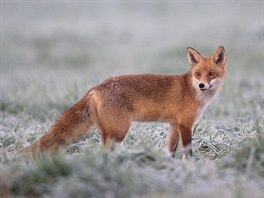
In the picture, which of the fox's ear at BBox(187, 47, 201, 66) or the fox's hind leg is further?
the fox's ear at BBox(187, 47, 201, 66)

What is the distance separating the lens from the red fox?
5691mm

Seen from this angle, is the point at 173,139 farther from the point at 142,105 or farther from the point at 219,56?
the point at 219,56

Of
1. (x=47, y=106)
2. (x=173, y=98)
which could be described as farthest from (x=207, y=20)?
(x=173, y=98)

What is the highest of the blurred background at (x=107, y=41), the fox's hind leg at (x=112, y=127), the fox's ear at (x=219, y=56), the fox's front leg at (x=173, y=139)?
the fox's ear at (x=219, y=56)

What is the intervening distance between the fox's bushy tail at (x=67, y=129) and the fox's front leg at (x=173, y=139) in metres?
1.02

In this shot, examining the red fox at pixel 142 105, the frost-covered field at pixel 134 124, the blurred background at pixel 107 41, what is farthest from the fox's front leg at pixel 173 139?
the blurred background at pixel 107 41

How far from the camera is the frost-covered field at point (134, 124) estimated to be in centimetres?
464

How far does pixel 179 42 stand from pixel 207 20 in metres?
5.86

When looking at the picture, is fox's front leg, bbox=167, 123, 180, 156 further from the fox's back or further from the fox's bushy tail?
the fox's bushy tail

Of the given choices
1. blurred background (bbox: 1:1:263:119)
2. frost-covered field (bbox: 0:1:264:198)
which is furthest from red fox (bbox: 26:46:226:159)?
blurred background (bbox: 1:1:263:119)

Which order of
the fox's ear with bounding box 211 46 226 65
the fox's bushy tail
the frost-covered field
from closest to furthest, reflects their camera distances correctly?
the frost-covered field, the fox's bushy tail, the fox's ear with bounding box 211 46 226 65

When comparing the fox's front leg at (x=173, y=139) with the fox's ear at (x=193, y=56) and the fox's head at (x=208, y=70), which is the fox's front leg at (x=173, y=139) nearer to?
the fox's head at (x=208, y=70)

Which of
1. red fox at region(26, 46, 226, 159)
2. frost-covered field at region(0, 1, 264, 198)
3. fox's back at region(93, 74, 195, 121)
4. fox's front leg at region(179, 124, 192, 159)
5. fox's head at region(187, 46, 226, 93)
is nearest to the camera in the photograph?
frost-covered field at region(0, 1, 264, 198)

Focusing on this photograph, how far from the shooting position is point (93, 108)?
229 inches
